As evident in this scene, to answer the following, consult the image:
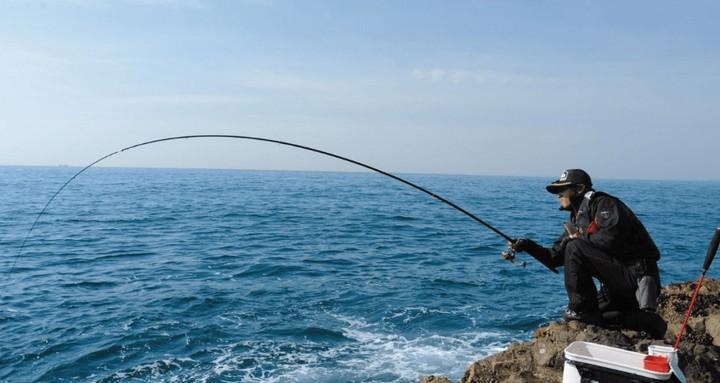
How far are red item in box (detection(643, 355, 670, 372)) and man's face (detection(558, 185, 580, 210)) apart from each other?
2000mm

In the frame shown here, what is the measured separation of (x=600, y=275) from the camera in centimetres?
465

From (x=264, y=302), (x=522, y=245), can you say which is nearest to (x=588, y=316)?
(x=522, y=245)

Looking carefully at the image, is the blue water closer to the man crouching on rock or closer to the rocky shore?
the rocky shore

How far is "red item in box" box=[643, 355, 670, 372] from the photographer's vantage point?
10.5 feet

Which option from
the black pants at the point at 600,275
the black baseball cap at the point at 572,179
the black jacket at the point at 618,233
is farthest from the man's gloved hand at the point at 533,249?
the black baseball cap at the point at 572,179

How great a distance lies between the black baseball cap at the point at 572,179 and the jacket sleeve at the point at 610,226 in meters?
0.37

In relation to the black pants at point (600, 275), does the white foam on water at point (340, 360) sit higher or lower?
lower

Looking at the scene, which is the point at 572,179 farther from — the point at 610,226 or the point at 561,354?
the point at 561,354

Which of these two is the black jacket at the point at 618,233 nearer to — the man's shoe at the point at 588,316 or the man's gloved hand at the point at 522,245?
the man's gloved hand at the point at 522,245

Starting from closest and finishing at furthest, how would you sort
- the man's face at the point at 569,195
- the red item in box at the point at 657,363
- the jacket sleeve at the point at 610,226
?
→ 1. the red item in box at the point at 657,363
2. the jacket sleeve at the point at 610,226
3. the man's face at the point at 569,195

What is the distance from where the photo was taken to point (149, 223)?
1053 inches

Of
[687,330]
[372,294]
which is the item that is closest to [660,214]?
[372,294]

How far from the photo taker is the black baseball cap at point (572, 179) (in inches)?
195

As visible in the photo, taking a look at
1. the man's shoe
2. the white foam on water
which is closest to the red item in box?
the man's shoe
